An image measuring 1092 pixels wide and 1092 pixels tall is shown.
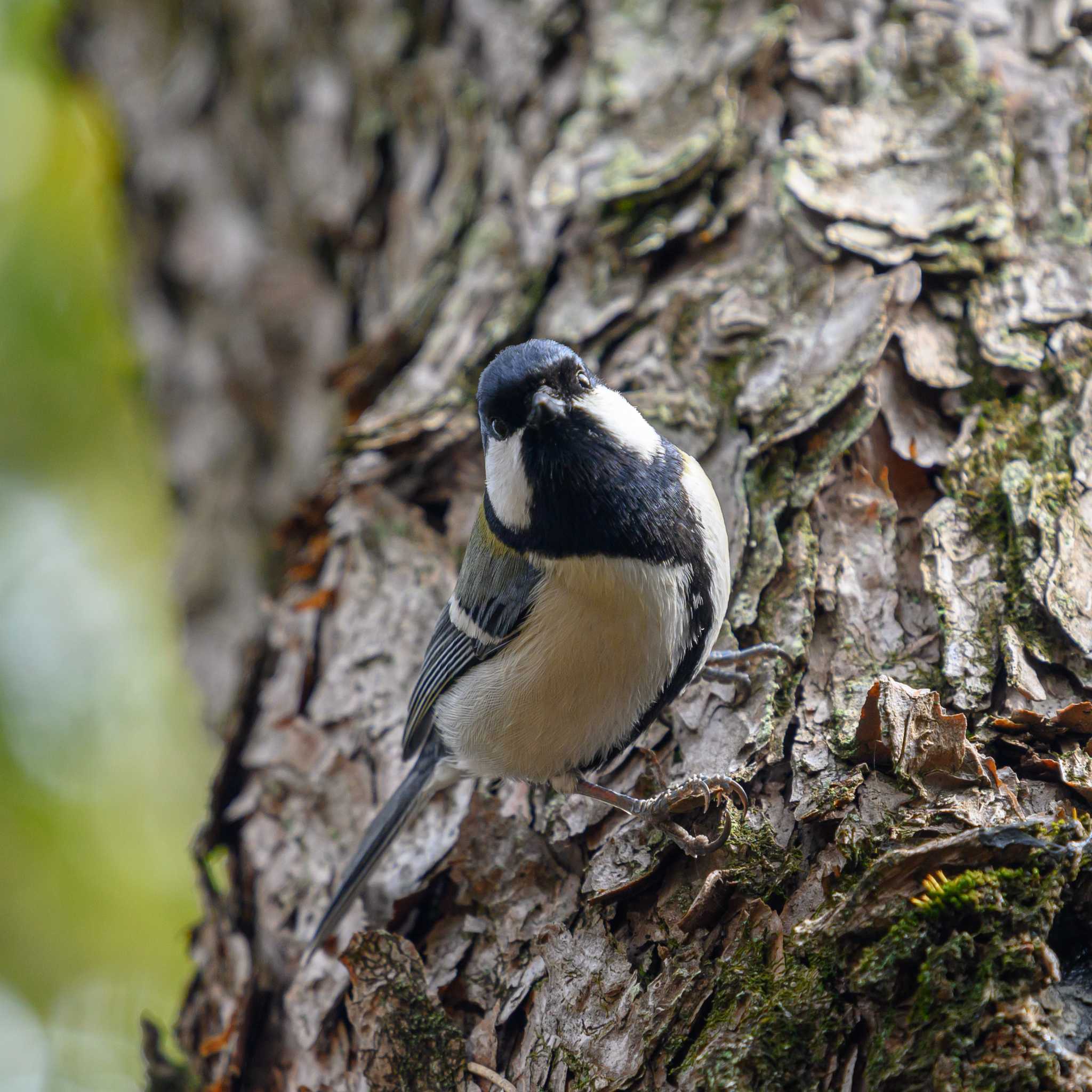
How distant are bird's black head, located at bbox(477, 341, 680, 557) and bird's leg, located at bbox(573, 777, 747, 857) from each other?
446 millimetres

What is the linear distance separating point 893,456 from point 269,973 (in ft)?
5.52

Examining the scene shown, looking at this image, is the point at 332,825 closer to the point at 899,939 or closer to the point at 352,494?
the point at 352,494

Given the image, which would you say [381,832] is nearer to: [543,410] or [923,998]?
[543,410]

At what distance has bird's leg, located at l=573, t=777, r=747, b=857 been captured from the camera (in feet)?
4.99

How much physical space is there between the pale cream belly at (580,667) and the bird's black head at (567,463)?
Result: 0.06 m

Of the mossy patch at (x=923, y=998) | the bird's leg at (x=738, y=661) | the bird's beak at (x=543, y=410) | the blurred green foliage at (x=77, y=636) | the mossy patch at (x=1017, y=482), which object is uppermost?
the bird's beak at (x=543, y=410)

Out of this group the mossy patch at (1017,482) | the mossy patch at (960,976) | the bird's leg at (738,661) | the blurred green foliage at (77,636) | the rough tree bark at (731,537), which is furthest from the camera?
the blurred green foliage at (77,636)

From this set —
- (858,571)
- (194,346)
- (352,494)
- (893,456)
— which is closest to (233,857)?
(352,494)

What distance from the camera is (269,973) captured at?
6.76 ft

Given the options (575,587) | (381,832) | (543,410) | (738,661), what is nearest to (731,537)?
(738,661)

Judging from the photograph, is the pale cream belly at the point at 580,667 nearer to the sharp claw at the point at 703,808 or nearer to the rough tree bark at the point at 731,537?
the rough tree bark at the point at 731,537

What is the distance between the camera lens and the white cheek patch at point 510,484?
1920 mm

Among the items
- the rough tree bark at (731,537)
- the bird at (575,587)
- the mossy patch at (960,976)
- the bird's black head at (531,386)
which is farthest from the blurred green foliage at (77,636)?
the mossy patch at (960,976)

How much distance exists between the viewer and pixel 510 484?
6.41 feet
